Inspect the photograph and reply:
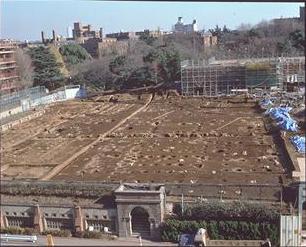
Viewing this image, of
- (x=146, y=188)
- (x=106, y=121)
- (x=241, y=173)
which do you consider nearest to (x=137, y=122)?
(x=106, y=121)

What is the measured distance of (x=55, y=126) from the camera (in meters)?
11.6

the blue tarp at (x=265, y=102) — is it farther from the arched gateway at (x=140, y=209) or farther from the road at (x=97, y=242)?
the road at (x=97, y=242)

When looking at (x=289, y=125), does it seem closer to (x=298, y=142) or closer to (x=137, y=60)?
(x=298, y=142)

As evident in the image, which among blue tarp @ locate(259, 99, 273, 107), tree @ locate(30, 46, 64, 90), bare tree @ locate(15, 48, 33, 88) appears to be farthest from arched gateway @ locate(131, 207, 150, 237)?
bare tree @ locate(15, 48, 33, 88)

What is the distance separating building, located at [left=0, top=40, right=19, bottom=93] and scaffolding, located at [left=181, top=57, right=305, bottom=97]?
5644mm

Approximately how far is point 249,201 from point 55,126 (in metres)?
6.92

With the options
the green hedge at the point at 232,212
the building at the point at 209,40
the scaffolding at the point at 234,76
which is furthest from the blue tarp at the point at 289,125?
the building at the point at 209,40

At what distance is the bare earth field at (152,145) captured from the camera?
24.0 feet

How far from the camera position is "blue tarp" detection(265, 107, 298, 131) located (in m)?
9.32

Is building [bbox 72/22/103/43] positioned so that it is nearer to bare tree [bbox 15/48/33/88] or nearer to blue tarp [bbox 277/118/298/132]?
bare tree [bbox 15/48/33/88]

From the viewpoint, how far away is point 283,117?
9938mm

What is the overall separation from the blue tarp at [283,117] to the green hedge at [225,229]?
4.69 meters

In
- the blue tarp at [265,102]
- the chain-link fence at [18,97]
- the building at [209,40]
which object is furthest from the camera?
the building at [209,40]

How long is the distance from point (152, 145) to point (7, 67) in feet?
29.3
